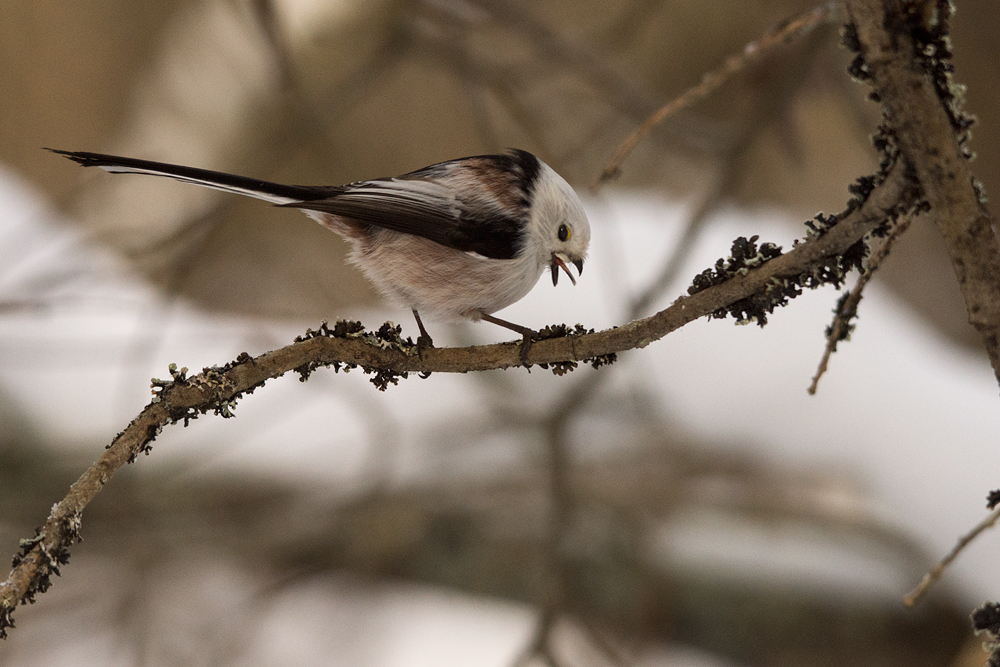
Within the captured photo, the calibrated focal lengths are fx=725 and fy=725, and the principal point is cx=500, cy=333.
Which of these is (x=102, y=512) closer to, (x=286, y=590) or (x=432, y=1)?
(x=286, y=590)

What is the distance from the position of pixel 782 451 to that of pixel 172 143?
1419 mm

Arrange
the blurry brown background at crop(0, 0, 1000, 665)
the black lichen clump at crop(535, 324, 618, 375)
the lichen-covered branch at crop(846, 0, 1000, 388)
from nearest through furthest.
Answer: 1. the lichen-covered branch at crop(846, 0, 1000, 388)
2. the black lichen clump at crop(535, 324, 618, 375)
3. the blurry brown background at crop(0, 0, 1000, 665)

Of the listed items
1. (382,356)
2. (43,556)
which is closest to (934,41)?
(382,356)

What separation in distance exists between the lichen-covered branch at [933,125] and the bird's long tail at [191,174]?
347 mm

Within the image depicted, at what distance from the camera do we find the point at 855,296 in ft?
1.45

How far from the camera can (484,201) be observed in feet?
1.86

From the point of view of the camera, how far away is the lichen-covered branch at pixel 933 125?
0.34m

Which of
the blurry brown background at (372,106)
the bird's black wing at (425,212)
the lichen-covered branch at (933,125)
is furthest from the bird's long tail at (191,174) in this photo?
the blurry brown background at (372,106)

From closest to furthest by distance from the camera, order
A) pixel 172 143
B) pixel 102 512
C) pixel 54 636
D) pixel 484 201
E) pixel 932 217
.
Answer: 1. pixel 932 217
2. pixel 484 201
3. pixel 54 636
4. pixel 102 512
5. pixel 172 143

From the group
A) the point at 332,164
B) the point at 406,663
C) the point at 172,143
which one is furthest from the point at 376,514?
the point at 172,143

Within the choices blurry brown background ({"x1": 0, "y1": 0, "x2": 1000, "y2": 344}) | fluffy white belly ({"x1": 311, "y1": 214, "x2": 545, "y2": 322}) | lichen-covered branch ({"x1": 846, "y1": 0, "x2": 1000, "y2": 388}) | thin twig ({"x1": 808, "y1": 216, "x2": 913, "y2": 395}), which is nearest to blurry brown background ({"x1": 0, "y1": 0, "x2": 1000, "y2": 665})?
blurry brown background ({"x1": 0, "y1": 0, "x2": 1000, "y2": 344})

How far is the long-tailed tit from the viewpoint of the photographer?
0.54 metres

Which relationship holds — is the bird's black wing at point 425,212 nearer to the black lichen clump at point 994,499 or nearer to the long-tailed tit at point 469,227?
the long-tailed tit at point 469,227

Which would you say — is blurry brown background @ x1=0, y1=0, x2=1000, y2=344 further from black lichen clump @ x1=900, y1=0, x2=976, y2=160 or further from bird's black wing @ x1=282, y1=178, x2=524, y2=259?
black lichen clump @ x1=900, y1=0, x2=976, y2=160
